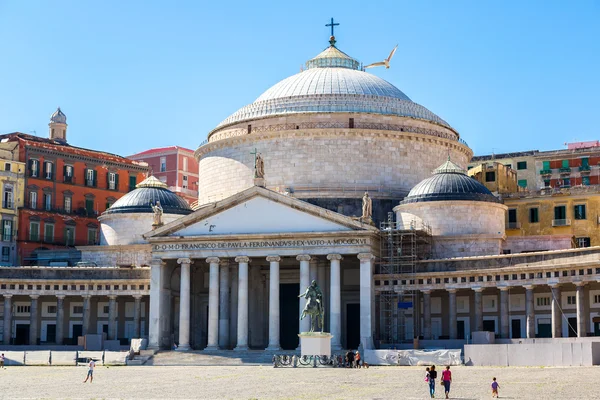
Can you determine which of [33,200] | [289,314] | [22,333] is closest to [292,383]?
[289,314]

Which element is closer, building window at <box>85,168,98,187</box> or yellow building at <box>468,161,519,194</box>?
yellow building at <box>468,161,519,194</box>

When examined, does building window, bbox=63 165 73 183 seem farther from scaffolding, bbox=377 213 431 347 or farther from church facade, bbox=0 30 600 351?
scaffolding, bbox=377 213 431 347

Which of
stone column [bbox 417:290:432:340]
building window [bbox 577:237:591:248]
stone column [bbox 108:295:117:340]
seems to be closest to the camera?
stone column [bbox 417:290:432:340]

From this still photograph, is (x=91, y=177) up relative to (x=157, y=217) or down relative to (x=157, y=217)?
up

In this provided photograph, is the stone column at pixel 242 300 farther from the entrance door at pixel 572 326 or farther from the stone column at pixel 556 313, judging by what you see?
the entrance door at pixel 572 326

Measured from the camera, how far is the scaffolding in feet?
281

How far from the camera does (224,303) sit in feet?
286

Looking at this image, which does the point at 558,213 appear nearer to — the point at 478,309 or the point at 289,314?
the point at 478,309

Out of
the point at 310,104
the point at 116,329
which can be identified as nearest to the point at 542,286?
the point at 310,104

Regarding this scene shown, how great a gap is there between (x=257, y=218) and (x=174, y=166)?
5478cm

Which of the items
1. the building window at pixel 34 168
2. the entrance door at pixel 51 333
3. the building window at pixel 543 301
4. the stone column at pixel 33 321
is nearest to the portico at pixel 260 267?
the entrance door at pixel 51 333

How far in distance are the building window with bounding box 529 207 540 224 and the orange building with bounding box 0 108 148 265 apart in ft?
137

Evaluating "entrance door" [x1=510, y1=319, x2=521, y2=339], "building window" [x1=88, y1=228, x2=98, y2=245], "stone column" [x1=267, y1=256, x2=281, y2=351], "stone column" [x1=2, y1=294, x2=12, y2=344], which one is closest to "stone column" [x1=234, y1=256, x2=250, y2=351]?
"stone column" [x1=267, y1=256, x2=281, y2=351]

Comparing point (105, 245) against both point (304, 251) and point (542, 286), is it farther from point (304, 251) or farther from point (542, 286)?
point (542, 286)
